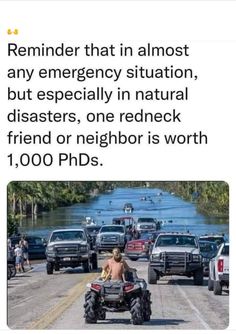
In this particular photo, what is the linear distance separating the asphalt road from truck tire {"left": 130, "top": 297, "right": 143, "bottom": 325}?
7cm

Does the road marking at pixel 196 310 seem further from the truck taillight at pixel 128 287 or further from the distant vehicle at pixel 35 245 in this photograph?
the distant vehicle at pixel 35 245

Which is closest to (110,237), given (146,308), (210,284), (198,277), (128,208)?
(210,284)

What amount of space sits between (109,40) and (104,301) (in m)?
3.51

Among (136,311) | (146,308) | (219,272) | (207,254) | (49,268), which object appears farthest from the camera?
(207,254)

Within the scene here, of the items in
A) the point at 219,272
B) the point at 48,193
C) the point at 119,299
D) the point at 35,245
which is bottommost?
the point at 119,299

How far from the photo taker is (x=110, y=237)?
14719 mm

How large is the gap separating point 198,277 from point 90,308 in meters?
3.24

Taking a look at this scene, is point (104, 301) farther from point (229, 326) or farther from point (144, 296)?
point (229, 326)

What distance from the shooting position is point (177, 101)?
11.8m

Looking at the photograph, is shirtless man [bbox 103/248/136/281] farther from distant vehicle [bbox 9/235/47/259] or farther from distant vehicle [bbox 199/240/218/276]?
distant vehicle [bbox 199/240/218/276]

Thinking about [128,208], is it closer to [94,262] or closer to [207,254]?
[94,262]

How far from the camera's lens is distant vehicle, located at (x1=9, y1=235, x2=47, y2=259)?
41.4ft

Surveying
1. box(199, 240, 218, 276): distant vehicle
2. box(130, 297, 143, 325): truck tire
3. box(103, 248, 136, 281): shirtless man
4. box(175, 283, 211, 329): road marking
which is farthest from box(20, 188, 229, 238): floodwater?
box(199, 240, 218, 276): distant vehicle


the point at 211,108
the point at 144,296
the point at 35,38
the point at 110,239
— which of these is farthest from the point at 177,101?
the point at 110,239
